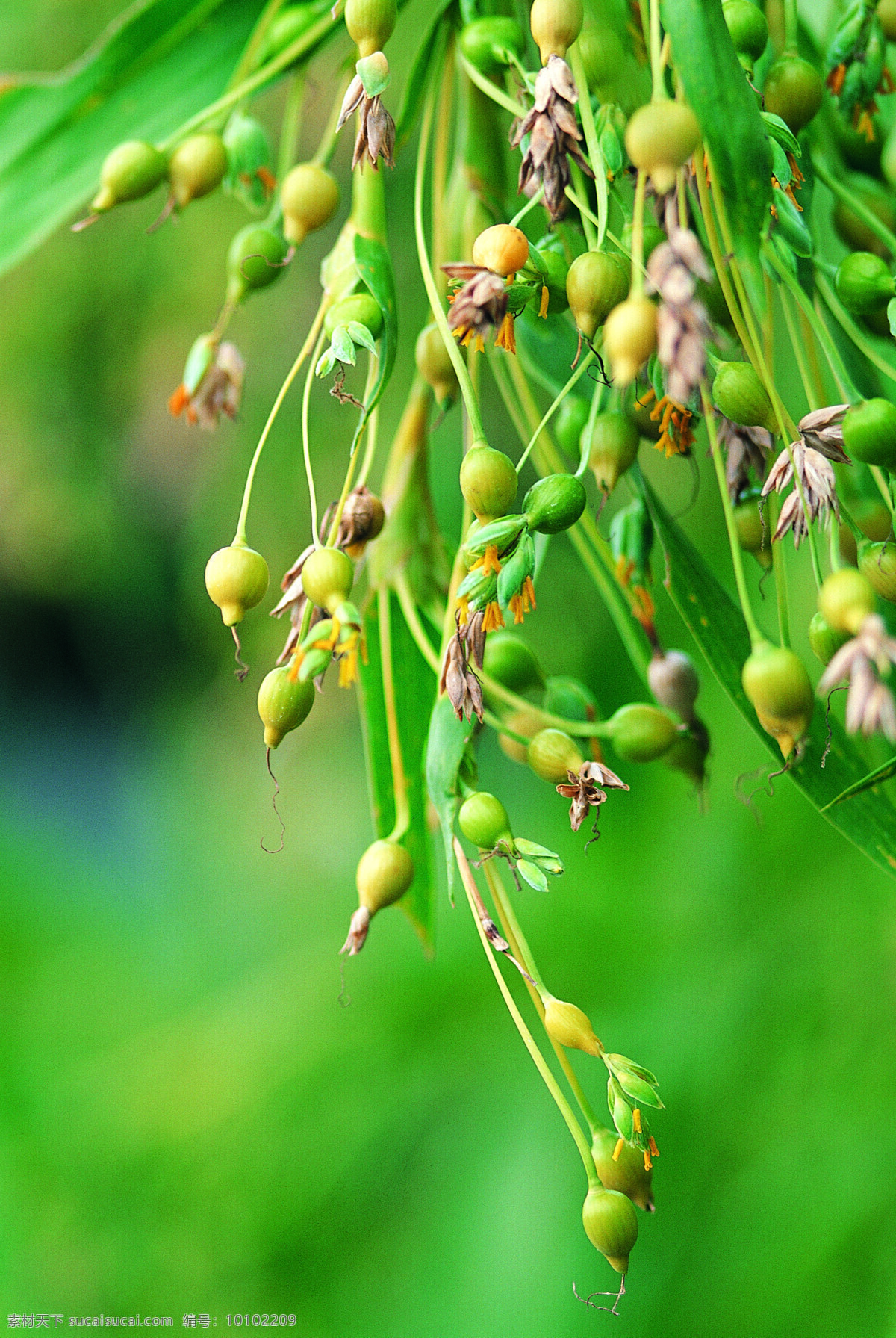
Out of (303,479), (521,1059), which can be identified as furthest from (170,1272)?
(303,479)

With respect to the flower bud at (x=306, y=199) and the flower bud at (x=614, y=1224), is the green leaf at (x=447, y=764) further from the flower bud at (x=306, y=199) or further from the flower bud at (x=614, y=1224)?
the flower bud at (x=306, y=199)

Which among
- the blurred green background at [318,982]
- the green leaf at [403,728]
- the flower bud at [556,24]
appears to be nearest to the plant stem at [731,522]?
the flower bud at [556,24]

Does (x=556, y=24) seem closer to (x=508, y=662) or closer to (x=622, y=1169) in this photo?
(x=508, y=662)

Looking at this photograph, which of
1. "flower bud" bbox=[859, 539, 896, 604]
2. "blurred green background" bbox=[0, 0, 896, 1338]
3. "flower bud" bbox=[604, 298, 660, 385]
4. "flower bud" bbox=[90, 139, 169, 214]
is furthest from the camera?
"blurred green background" bbox=[0, 0, 896, 1338]

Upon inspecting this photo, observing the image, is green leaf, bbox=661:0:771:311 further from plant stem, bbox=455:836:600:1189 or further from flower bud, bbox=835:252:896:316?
plant stem, bbox=455:836:600:1189

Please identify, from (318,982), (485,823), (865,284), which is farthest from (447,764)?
(318,982)

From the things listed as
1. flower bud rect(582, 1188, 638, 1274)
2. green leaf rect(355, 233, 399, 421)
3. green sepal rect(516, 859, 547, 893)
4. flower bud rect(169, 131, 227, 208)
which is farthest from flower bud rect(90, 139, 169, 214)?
flower bud rect(582, 1188, 638, 1274)

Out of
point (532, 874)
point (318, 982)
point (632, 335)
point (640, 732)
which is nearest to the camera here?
point (632, 335)
